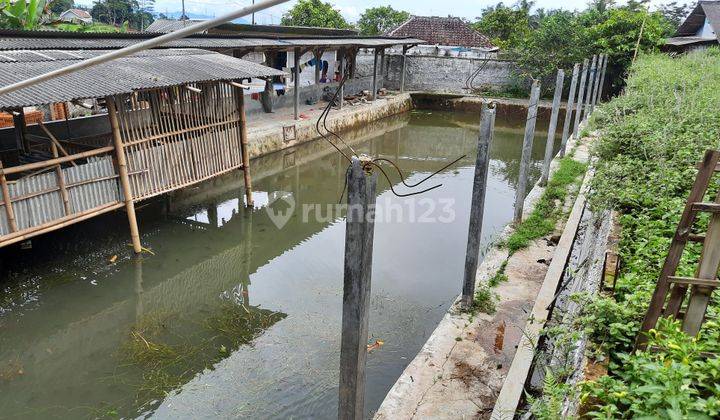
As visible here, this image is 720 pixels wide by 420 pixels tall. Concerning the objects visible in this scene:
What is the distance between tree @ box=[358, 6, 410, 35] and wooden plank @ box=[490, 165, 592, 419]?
31893 mm

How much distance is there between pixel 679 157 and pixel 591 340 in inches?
131

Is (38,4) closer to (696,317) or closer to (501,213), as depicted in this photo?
(501,213)

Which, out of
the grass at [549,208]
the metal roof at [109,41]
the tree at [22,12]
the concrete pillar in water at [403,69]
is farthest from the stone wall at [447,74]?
the tree at [22,12]

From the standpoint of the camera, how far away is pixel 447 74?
23.1 meters

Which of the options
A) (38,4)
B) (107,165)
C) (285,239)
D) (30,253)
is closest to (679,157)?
(285,239)

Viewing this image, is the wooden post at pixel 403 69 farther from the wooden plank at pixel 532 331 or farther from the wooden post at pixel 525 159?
the wooden plank at pixel 532 331

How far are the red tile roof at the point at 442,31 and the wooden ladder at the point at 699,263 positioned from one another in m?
28.5

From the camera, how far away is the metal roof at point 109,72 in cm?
579

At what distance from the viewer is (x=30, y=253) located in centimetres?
728

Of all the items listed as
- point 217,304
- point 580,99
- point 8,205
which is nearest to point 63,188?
point 8,205

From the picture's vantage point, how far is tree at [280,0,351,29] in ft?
95.9

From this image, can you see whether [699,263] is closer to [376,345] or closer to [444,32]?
[376,345]

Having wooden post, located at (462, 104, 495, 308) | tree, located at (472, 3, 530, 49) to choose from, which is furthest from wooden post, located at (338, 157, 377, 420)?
tree, located at (472, 3, 530, 49)

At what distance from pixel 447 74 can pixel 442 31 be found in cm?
825
